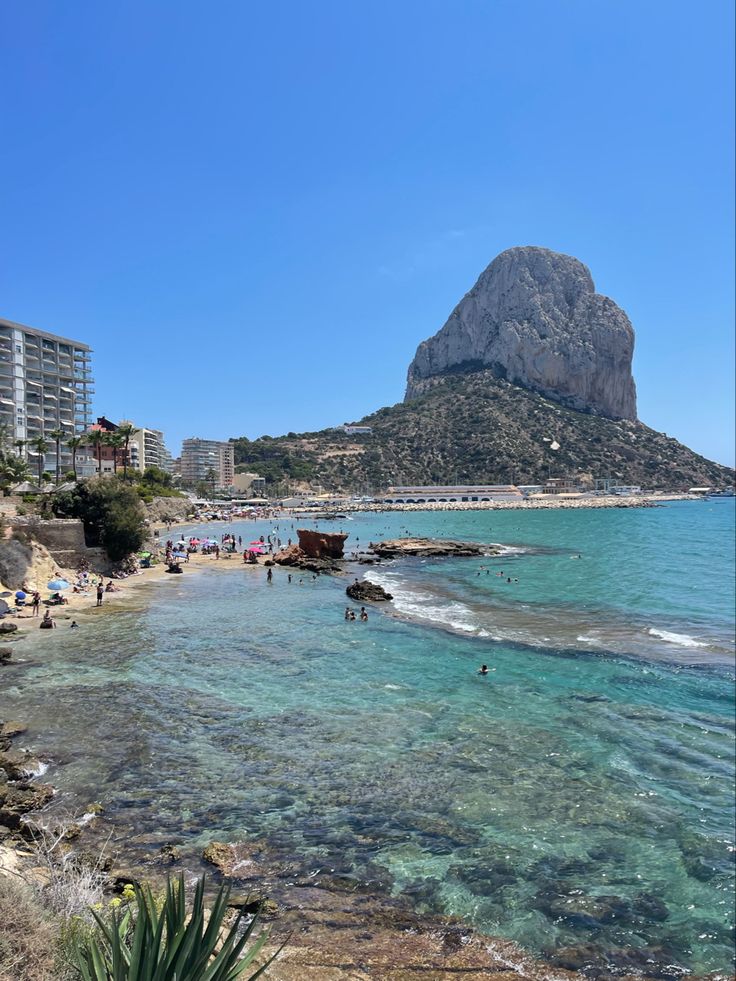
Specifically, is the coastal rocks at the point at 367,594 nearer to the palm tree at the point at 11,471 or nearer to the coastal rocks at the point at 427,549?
the coastal rocks at the point at 427,549

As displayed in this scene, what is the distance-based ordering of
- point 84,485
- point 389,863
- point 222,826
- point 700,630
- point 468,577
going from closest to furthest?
point 389,863
point 222,826
point 700,630
point 84,485
point 468,577

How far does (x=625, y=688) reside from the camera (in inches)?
760

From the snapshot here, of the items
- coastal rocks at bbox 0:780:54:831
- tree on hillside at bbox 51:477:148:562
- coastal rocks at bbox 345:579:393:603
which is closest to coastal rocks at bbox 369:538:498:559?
coastal rocks at bbox 345:579:393:603

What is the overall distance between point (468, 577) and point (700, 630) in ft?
61.0

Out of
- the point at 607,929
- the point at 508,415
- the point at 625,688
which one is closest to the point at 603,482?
the point at 508,415

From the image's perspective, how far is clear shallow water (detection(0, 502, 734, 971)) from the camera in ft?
31.4

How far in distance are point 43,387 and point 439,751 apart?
8900cm

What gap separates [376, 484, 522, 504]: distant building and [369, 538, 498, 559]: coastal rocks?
88295 millimetres

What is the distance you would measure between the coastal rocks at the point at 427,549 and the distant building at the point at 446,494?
3476 inches

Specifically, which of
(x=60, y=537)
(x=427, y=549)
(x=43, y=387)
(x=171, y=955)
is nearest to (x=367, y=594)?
(x=60, y=537)

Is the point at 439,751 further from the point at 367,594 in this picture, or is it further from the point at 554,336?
the point at 554,336

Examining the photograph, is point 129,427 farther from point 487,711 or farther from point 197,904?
point 197,904

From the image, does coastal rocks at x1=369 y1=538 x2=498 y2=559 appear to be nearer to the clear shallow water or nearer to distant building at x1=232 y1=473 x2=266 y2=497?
the clear shallow water

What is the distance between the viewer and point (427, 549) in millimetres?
61531
